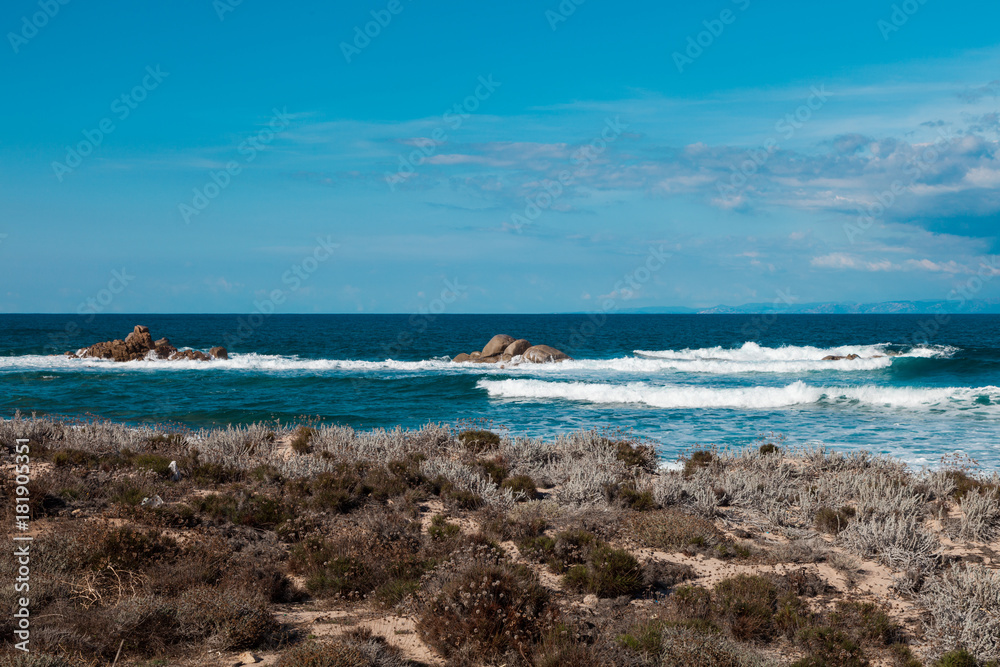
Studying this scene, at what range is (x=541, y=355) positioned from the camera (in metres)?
40.2

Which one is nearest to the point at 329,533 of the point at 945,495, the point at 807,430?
the point at 945,495

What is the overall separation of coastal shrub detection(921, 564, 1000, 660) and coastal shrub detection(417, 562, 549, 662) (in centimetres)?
378

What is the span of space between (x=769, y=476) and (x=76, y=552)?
10.4m

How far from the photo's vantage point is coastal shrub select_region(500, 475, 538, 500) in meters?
9.88

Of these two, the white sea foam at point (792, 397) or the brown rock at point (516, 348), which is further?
the brown rock at point (516, 348)

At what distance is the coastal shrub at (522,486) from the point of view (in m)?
9.88

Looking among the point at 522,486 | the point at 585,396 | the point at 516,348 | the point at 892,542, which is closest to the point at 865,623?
the point at 892,542

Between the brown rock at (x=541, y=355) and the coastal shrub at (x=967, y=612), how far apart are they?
1317 inches

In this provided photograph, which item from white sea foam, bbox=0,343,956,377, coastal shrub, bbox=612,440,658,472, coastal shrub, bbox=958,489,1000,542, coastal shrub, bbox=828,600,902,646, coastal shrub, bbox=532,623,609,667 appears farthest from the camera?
white sea foam, bbox=0,343,956,377

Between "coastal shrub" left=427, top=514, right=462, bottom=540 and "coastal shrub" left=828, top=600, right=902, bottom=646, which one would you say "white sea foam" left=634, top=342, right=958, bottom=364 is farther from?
"coastal shrub" left=828, top=600, right=902, bottom=646

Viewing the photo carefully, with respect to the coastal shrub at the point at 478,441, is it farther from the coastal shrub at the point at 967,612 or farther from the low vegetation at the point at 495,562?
the coastal shrub at the point at 967,612

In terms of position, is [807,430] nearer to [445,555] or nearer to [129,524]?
[445,555]

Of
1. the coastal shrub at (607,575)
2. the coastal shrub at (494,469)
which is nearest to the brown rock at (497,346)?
the coastal shrub at (494,469)

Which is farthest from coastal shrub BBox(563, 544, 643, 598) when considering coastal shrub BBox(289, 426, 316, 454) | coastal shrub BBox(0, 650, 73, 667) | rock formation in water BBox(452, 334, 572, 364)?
rock formation in water BBox(452, 334, 572, 364)
